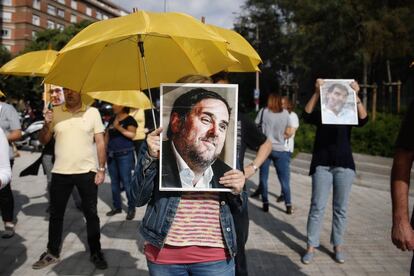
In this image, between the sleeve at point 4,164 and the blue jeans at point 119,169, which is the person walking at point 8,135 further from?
the sleeve at point 4,164

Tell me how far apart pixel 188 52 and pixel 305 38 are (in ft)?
55.0

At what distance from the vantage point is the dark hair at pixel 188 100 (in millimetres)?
2320

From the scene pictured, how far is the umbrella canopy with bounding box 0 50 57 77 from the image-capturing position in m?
5.20

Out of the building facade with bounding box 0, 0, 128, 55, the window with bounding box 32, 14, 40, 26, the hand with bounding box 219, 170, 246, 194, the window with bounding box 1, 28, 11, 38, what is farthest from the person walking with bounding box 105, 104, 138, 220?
the window with bounding box 1, 28, 11, 38

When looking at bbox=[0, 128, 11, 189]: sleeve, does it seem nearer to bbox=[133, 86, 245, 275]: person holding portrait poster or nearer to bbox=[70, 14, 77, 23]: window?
bbox=[133, 86, 245, 275]: person holding portrait poster

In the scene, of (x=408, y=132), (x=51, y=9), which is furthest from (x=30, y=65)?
(x=51, y=9)

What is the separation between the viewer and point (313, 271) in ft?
15.3

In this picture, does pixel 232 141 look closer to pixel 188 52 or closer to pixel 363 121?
pixel 188 52

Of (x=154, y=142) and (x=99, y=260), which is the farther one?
(x=99, y=260)

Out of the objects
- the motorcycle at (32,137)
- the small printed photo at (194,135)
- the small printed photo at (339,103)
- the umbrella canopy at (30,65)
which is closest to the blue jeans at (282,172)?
the small printed photo at (339,103)

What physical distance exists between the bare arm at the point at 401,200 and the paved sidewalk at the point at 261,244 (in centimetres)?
259

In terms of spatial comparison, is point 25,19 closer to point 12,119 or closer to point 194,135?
point 12,119

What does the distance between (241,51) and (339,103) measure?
7.07 feet

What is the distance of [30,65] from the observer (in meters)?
5.43
